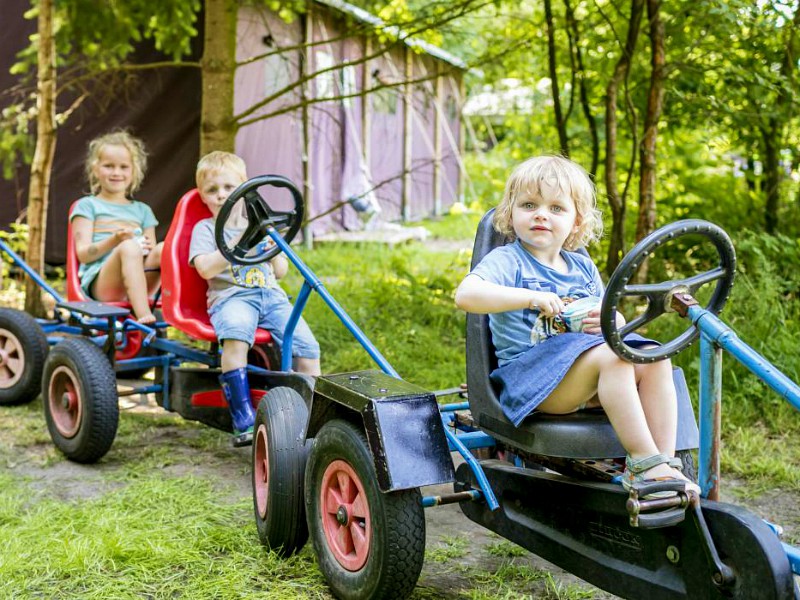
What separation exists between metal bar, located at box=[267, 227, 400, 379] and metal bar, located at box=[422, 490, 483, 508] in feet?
1.75

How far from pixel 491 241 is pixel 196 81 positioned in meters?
6.28

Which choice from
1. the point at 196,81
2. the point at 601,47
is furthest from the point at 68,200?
the point at 601,47

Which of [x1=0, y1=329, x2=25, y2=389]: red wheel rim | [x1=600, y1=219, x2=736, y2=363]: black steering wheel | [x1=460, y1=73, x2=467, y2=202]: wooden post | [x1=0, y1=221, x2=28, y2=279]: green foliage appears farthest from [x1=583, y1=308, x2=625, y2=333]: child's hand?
[x1=460, y1=73, x2=467, y2=202]: wooden post

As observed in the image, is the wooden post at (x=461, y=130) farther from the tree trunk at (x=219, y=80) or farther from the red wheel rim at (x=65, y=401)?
the red wheel rim at (x=65, y=401)

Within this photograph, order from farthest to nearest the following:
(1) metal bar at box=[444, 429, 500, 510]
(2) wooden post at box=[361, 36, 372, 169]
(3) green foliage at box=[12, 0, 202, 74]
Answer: (2) wooden post at box=[361, 36, 372, 169], (3) green foliage at box=[12, 0, 202, 74], (1) metal bar at box=[444, 429, 500, 510]

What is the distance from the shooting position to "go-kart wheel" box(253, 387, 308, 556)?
2.93 m

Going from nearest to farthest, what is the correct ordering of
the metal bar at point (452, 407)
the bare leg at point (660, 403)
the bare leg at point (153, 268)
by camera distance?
1. the bare leg at point (660, 403)
2. the metal bar at point (452, 407)
3. the bare leg at point (153, 268)

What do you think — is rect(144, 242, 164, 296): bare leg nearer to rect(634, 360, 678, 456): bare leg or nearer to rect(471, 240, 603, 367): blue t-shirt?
rect(471, 240, 603, 367): blue t-shirt

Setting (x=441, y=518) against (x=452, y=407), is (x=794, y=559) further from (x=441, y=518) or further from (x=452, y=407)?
(x=441, y=518)

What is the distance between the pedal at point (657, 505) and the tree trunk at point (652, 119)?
11.2 feet

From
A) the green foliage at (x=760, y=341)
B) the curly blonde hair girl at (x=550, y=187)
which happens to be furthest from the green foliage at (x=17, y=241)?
the curly blonde hair girl at (x=550, y=187)

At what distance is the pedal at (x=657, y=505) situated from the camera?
2051 mm

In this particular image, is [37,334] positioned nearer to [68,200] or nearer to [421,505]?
[421,505]

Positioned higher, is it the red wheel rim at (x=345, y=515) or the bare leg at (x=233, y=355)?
the bare leg at (x=233, y=355)
